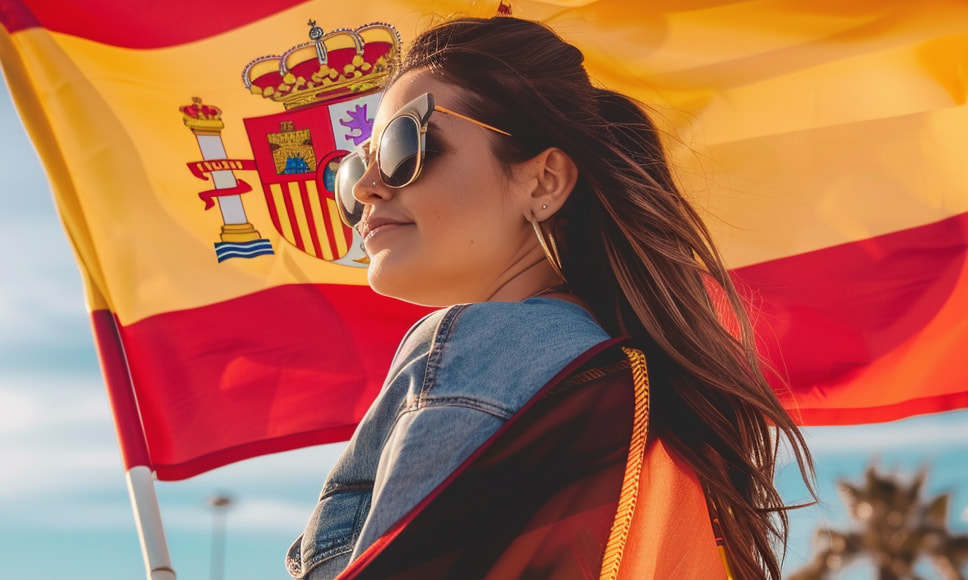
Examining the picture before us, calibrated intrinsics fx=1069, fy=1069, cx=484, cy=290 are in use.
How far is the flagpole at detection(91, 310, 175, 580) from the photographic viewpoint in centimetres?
328

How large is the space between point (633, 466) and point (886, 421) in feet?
10.6

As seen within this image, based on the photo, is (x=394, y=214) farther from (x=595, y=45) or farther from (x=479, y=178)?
(x=595, y=45)

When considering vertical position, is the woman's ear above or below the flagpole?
above

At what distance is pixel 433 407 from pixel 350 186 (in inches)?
47.6

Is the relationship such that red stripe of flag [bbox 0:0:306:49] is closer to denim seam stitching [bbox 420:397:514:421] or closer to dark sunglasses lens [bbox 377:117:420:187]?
dark sunglasses lens [bbox 377:117:420:187]

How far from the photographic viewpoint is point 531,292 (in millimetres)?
2193

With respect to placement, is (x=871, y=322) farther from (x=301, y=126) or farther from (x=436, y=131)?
(x=436, y=131)

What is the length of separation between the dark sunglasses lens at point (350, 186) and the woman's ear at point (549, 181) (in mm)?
507

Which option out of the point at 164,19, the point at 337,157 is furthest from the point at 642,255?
the point at 164,19

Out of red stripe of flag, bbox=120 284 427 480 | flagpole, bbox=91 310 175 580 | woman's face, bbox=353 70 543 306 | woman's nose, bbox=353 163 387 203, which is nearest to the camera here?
woman's face, bbox=353 70 543 306

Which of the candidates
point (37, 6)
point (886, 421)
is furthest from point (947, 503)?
point (37, 6)

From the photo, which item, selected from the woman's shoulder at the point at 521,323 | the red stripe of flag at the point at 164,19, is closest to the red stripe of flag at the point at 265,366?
the red stripe of flag at the point at 164,19

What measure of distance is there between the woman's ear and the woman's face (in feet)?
0.08

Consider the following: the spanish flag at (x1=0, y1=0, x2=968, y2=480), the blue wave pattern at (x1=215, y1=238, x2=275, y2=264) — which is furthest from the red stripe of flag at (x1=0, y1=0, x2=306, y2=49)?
the blue wave pattern at (x1=215, y1=238, x2=275, y2=264)
